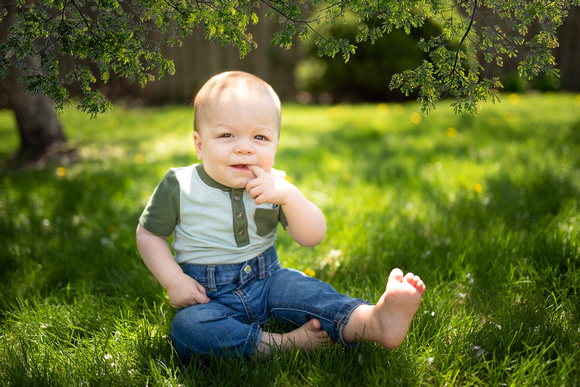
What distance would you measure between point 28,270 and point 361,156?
9.99 ft

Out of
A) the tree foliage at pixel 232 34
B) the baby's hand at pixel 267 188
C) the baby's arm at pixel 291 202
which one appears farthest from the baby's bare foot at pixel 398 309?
the tree foliage at pixel 232 34

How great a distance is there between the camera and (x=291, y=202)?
5.76 feet

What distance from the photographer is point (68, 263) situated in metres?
2.47

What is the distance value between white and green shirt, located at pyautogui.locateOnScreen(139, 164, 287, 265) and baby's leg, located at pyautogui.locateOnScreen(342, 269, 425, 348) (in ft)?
1.90

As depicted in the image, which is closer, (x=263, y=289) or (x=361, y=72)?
(x=263, y=289)

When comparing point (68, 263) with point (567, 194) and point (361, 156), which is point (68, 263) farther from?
point (567, 194)

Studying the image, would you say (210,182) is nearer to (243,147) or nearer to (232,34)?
(243,147)

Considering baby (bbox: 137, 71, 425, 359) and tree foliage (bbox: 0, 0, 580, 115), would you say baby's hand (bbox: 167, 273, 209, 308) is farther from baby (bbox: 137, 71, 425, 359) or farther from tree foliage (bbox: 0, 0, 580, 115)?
tree foliage (bbox: 0, 0, 580, 115)

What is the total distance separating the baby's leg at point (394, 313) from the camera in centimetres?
153

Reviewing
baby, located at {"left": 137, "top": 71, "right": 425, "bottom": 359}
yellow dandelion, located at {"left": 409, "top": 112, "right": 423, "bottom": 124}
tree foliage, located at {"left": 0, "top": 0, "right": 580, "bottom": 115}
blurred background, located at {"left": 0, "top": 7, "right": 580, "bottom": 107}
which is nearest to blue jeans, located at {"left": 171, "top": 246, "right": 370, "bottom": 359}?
baby, located at {"left": 137, "top": 71, "right": 425, "bottom": 359}

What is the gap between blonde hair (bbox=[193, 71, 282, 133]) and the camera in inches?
68.4

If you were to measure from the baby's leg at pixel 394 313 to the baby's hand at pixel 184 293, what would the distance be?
0.63m

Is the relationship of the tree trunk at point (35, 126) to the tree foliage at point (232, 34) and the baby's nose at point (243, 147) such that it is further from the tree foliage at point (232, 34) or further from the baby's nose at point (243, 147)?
the baby's nose at point (243, 147)

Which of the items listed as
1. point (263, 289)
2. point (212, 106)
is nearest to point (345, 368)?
point (263, 289)
